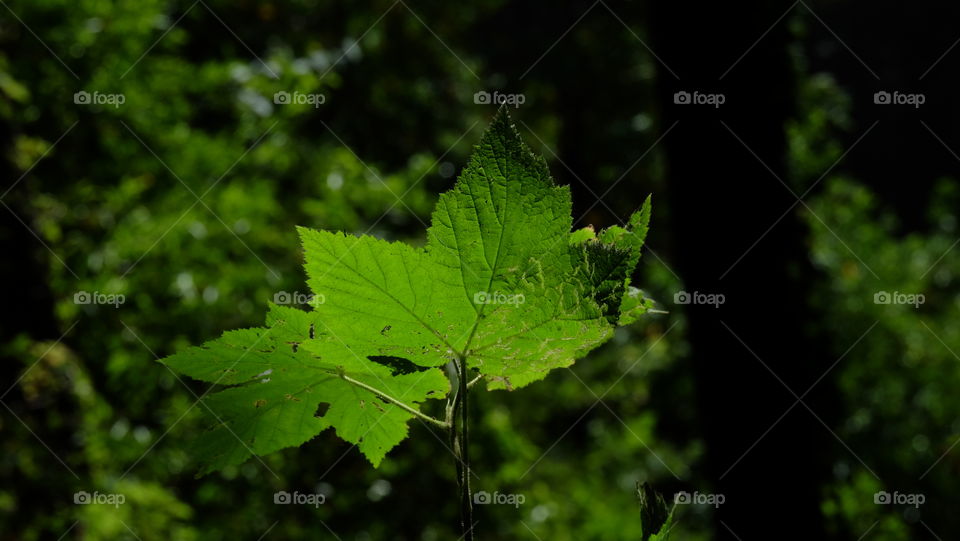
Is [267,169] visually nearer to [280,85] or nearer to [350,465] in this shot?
[280,85]

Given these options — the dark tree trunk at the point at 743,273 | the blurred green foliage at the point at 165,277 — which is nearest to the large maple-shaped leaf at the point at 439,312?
the blurred green foliage at the point at 165,277

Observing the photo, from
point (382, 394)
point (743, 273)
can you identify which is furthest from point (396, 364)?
point (743, 273)

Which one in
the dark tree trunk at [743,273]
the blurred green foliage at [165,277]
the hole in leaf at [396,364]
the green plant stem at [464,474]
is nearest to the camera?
the green plant stem at [464,474]

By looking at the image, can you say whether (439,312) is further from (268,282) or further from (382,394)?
(268,282)

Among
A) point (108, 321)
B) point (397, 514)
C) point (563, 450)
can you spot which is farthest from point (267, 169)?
point (563, 450)

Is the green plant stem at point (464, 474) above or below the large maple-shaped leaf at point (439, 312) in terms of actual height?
below

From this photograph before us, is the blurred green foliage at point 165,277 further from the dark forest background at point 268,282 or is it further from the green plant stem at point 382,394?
the green plant stem at point 382,394

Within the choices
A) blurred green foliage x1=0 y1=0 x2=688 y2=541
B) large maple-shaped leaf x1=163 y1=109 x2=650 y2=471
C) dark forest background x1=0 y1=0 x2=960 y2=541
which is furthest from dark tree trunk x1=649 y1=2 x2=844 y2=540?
large maple-shaped leaf x1=163 y1=109 x2=650 y2=471

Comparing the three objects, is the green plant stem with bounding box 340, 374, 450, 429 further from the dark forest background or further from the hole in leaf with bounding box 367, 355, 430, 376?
the dark forest background

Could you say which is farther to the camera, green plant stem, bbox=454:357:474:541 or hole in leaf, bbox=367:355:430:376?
hole in leaf, bbox=367:355:430:376
